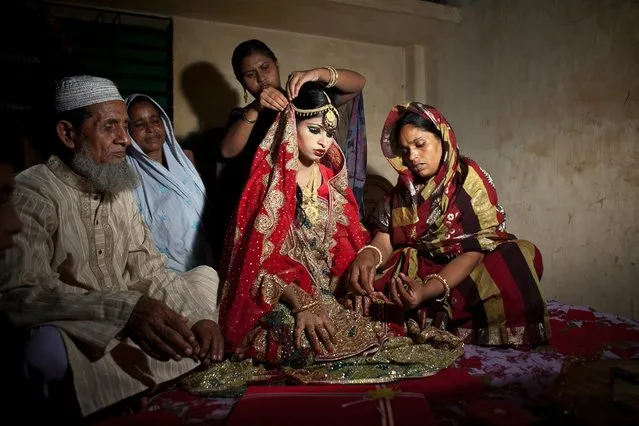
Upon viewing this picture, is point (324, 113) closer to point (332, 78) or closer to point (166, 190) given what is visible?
point (332, 78)

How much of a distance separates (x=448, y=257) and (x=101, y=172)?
7.27 feet

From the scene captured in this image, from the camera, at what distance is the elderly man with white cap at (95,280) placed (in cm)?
184

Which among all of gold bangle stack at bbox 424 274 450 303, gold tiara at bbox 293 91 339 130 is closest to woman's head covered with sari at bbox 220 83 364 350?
gold tiara at bbox 293 91 339 130

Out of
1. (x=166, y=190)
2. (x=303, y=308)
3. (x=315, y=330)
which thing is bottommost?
(x=315, y=330)

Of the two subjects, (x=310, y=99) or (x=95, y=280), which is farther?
(x=310, y=99)

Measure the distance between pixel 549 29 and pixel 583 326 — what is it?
2.67 m

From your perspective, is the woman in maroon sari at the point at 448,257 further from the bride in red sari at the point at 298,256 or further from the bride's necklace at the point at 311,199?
the bride's necklace at the point at 311,199

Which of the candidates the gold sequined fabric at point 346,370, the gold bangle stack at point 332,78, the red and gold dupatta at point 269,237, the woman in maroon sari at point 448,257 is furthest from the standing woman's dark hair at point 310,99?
the gold sequined fabric at point 346,370

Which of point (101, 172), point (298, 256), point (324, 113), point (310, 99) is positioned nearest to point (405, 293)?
point (298, 256)

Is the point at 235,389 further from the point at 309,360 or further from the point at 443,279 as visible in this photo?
the point at 443,279

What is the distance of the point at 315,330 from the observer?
2.53 meters

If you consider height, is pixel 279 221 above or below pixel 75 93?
below

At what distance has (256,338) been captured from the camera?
2564 millimetres

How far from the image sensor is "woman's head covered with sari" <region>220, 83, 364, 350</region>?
2.60 meters
